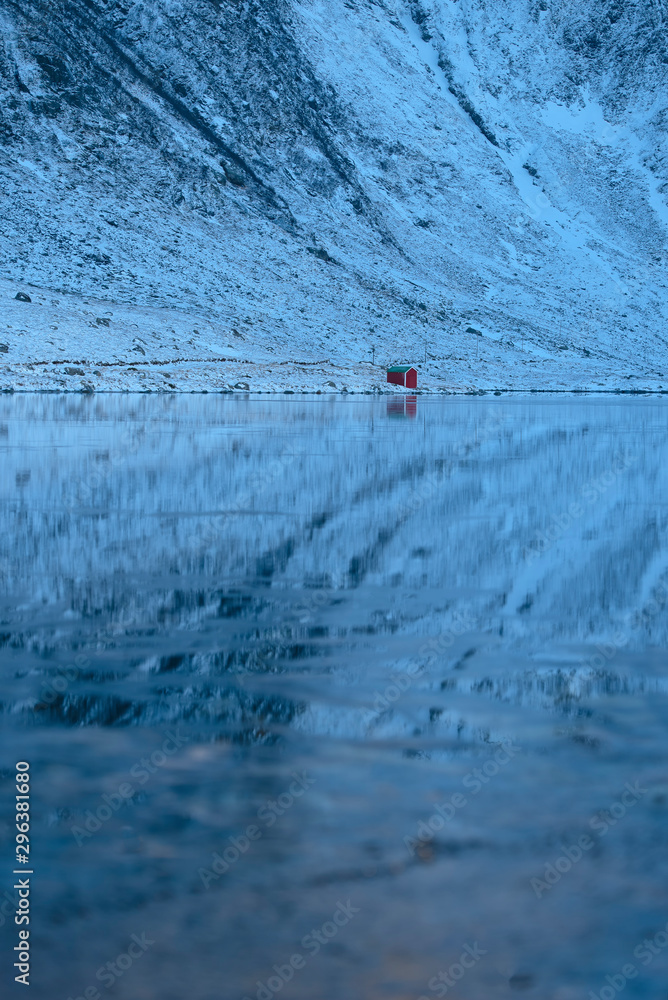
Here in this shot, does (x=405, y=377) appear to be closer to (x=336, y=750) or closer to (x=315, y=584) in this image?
(x=315, y=584)

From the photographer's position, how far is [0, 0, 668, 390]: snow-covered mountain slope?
325 feet

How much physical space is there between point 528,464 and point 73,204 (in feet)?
297

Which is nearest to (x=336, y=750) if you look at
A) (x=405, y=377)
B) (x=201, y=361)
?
(x=201, y=361)

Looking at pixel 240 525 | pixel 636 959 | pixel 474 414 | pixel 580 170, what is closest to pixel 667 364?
pixel 580 170

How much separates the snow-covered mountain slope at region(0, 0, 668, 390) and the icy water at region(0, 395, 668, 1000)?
60468 mm

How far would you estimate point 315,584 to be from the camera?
36.3 ft

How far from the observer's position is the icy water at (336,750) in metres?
4.18

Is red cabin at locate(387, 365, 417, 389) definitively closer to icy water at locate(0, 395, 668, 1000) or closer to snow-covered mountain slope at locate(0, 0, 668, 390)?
snow-covered mountain slope at locate(0, 0, 668, 390)

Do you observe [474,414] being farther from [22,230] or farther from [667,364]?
[667,364]

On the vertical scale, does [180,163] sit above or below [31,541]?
above

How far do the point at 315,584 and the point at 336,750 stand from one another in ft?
15.7

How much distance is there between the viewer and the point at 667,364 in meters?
125

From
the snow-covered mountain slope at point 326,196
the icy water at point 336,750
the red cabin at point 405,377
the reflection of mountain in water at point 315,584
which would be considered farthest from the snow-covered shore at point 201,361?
the icy water at point 336,750

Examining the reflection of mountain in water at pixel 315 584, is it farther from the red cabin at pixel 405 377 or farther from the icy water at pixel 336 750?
the red cabin at pixel 405 377
